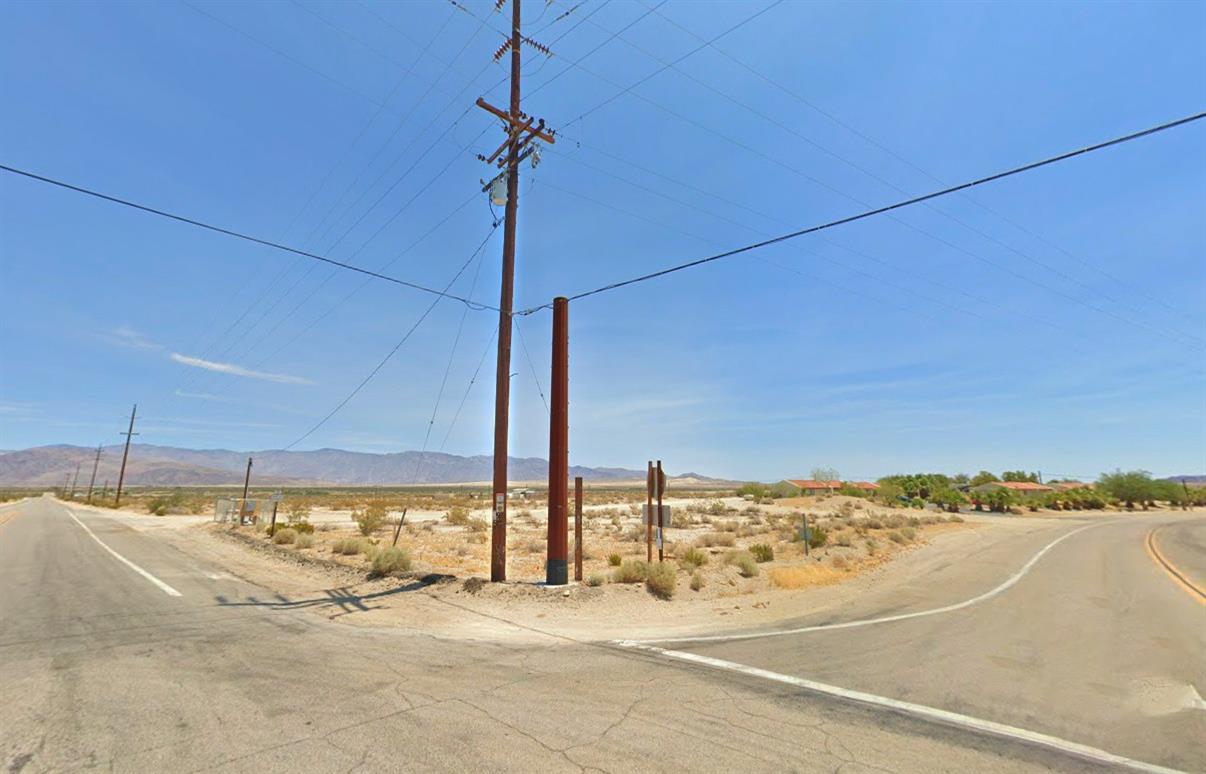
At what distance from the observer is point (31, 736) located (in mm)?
4836

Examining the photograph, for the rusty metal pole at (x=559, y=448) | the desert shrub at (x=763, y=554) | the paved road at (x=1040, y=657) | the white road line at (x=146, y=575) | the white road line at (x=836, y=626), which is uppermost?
the rusty metal pole at (x=559, y=448)

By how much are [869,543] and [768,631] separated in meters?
17.5

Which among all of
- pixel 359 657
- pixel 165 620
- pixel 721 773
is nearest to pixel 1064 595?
pixel 721 773

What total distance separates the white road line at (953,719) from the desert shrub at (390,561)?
1016cm

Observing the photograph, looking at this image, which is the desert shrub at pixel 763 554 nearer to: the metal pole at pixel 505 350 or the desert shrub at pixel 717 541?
the desert shrub at pixel 717 541

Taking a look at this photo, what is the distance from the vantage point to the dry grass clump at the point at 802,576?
1462 cm

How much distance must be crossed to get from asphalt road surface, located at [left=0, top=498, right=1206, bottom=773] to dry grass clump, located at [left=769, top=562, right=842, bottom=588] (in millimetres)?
3668

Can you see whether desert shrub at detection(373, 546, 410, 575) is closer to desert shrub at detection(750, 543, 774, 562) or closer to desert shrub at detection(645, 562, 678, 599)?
desert shrub at detection(645, 562, 678, 599)

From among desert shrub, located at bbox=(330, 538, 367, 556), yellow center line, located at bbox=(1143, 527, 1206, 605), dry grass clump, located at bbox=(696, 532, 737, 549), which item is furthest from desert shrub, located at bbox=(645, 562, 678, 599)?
yellow center line, located at bbox=(1143, 527, 1206, 605)

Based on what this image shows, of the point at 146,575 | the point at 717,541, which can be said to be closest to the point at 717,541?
the point at 717,541

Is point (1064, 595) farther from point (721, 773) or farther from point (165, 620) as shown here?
point (165, 620)

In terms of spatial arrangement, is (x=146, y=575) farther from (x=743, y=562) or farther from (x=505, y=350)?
(x=743, y=562)

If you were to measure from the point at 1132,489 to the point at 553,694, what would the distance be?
4300 inches

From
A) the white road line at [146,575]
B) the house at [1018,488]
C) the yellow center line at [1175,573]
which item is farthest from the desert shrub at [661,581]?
the house at [1018,488]
